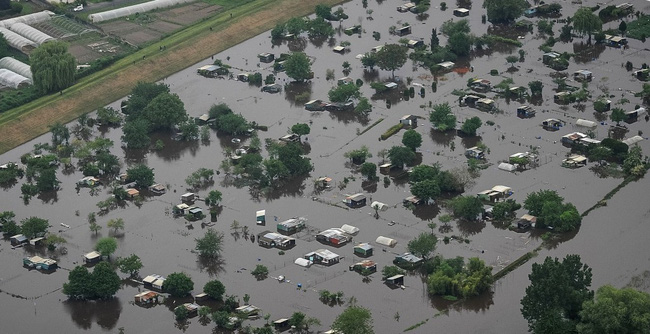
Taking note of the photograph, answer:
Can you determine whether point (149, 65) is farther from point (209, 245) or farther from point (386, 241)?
point (386, 241)

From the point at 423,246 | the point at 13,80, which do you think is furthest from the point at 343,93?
the point at 423,246

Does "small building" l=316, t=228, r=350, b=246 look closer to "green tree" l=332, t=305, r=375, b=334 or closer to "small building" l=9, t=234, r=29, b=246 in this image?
"green tree" l=332, t=305, r=375, b=334

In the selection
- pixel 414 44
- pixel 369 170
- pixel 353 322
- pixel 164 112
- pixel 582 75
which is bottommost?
pixel 414 44

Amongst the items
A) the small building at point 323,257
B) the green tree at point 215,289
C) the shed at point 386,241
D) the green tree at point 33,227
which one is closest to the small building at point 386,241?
the shed at point 386,241

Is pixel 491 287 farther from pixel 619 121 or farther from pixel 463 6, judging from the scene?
pixel 463 6

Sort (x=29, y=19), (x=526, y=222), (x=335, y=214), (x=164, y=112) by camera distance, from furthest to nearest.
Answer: (x=29, y=19) → (x=164, y=112) → (x=335, y=214) → (x=526, y=222)

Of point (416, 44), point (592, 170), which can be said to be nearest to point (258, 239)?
point (592, 170)
